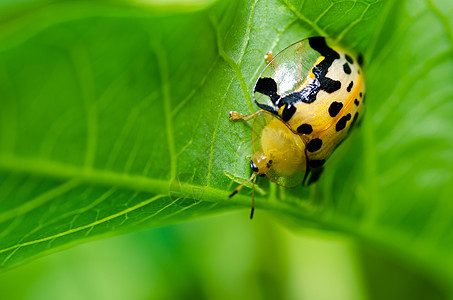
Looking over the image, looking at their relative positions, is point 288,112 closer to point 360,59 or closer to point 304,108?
point 304,108

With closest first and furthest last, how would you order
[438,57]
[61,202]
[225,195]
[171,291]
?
[61,202], [225,195], [438,57], [171,291]

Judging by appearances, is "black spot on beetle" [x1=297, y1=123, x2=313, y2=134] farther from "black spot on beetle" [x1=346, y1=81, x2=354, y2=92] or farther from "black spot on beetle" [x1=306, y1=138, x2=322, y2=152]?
"black spot on beetle" [x1=346, y1=81, x2=354, y2=92]

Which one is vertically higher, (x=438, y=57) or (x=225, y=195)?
(x=438, y=57)

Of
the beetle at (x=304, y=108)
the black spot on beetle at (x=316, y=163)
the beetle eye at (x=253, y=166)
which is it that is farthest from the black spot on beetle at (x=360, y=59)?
the beetle eye at (x=253, y=166)

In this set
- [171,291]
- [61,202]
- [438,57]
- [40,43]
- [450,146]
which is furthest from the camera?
[171,291]

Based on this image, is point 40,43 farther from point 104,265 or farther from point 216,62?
point 104,265

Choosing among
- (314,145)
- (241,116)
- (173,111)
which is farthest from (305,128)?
(173,111)

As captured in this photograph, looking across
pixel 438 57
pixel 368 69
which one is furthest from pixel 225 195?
pixel 438 57
